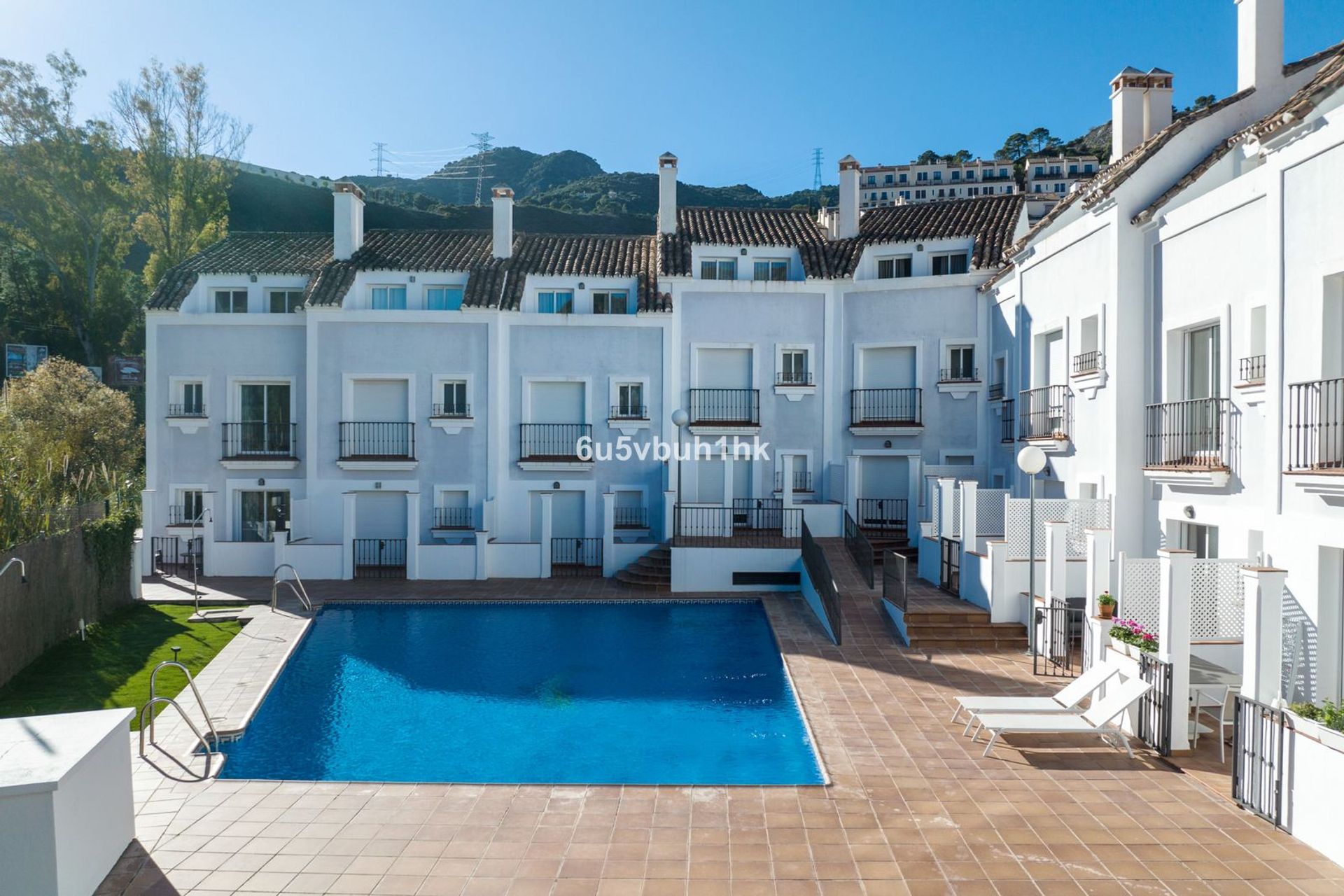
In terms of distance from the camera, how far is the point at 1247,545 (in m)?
11.0

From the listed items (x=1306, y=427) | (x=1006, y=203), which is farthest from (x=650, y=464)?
(x=1306, y=427)

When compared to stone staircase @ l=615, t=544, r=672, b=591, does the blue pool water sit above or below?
below

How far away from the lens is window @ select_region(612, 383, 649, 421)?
2358 centimetres

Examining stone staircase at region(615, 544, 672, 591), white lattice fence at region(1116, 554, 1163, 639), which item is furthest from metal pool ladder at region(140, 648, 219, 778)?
stone staircase at region(615, 544, 672, 591)

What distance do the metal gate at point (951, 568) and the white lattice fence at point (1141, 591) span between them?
5.56 meters

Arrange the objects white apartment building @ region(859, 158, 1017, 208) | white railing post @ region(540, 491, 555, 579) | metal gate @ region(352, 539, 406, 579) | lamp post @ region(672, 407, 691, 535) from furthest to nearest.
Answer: white apartment building @ region(859, 158, 1017, 208) < metal gate @ region(352, 539, 406, 579) < white railing post @ region(540, 491, 555, 579) < lamp post @ region(672, 407, 691, 535)

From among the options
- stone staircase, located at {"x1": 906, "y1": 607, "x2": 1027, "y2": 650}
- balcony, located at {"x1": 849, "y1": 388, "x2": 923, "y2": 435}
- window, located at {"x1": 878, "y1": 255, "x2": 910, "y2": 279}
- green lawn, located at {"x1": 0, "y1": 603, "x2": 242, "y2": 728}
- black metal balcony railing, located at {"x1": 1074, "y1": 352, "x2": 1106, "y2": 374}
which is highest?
window, located at {"x1": 878, "y1": 255, "x2": 910, "y2": 279}

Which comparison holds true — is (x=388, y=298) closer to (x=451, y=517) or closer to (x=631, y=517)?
(x=451, y=517)

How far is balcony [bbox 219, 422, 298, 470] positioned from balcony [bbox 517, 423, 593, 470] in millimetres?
6002

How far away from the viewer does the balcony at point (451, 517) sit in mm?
23125

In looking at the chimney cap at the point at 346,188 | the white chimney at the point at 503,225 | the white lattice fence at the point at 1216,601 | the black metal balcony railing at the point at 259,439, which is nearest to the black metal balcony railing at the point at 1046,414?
the white lattice fence at the point at 1216,601

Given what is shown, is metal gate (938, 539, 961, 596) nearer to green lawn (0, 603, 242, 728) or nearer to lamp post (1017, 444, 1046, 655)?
lamp post (1017, 444, 1046, 655)

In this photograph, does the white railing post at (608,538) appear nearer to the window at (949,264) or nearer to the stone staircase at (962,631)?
the stone staircase at (962,631)

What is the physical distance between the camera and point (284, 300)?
24.4 metres
